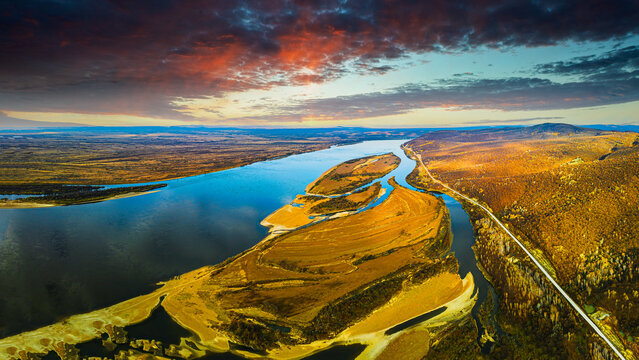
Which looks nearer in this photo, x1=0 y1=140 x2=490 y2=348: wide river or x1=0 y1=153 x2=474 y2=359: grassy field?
x1=0 y1=153 x2=474 y2=359: grassy field

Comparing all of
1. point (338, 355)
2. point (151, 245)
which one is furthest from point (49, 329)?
point (338, 355)

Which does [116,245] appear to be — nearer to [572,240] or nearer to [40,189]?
[40,189]

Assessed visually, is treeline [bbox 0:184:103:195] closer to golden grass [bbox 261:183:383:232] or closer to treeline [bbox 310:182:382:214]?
golden grass [bbox 261:183:383:232]

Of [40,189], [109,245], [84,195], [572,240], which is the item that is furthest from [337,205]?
[40,189]

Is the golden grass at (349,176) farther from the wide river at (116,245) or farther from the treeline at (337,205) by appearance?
the wide river at (116,245)

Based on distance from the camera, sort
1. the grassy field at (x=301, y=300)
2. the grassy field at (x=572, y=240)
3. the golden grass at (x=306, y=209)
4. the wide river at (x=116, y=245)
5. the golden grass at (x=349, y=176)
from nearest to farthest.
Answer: the grassy field at (x=301, y=300) < the grassy field at (x=572, y=240) < the wide river at (x=116, y=245) < the golden grass at (x=306, y=209) < the golden grass at (x=349, y=176)

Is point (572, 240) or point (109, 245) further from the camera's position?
point (109, 245)

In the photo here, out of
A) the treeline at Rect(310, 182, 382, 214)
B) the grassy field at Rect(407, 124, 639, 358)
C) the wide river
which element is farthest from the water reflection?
the grassy field at Rect(407, 124, 639, 358)

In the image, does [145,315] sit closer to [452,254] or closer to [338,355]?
[338,355]

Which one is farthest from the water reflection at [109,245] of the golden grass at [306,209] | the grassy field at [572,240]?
the grassy field at [572,240]
